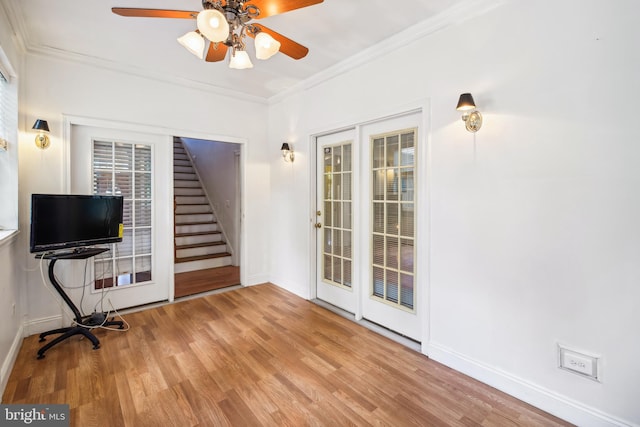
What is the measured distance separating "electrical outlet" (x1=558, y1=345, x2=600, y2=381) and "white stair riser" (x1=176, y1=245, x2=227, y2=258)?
5174mm

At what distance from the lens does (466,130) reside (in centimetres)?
224

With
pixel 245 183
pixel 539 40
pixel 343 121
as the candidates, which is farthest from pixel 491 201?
pixel 245 183

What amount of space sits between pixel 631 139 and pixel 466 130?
90 centimetres

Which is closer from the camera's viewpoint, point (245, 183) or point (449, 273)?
point (449, 273)

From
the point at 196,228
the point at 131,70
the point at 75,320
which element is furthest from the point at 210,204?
the point at 75,320

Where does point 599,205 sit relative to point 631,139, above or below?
below

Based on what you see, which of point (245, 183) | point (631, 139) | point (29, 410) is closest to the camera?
point (631, 139)

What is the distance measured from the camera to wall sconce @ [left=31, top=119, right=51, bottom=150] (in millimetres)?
2674

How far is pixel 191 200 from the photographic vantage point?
20.6 feet

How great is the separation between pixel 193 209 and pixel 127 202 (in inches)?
107

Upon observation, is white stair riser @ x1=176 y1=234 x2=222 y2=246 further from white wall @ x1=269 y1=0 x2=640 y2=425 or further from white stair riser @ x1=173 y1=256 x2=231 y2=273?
white wall @ x1=269 y1=0 x2=640 y2=425

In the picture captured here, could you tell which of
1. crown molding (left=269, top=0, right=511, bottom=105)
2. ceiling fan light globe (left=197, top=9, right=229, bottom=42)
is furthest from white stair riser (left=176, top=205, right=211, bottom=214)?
ceiling fan light globe (left=197, top=9, right=229, bottom=42)

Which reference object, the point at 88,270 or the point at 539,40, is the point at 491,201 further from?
the point at 88,270

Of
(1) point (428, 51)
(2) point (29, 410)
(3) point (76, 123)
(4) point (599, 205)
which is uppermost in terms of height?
(1) point (428, 51)
